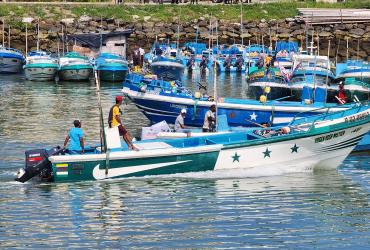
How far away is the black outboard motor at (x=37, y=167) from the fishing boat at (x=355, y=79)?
75.9 ft

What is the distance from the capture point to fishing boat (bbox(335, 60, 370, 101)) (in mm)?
51562

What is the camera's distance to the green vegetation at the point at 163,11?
9450 centimetres

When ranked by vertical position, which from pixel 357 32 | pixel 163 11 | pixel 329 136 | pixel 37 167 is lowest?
pixel 37 167

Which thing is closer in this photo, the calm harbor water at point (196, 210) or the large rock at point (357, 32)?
the calm harbor water at point (196, 210)

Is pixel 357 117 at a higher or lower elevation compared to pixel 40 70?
higher

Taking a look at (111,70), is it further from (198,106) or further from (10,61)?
(198,106)

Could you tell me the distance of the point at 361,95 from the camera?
169 ft

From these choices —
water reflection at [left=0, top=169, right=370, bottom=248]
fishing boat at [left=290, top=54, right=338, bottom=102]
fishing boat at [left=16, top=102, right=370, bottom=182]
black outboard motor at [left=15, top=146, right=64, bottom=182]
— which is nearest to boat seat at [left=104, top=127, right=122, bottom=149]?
fishing boat at [left=16, top=102, right=370, bottom=182]

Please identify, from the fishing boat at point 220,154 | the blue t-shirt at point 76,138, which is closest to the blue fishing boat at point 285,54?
the fishing boat at point 220,154

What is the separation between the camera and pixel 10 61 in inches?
2847

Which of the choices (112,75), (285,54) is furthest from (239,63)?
→ (112,75)

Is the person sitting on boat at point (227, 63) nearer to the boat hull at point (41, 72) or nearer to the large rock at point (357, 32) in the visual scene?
the boat hull at point (41, 72)

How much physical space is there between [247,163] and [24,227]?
312 inches

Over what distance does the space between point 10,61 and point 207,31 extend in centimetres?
2453
